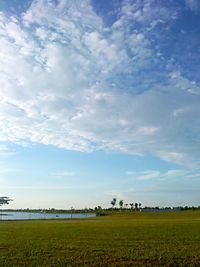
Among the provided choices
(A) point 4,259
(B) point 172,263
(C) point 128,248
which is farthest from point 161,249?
(A) point 4,259

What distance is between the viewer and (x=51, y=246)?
29.6 m

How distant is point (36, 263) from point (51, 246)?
8164 millimetres

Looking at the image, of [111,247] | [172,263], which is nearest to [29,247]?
[111,247]

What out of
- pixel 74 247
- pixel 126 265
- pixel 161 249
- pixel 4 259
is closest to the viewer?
pixel 126 265

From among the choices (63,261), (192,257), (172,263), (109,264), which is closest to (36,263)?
(63,261)

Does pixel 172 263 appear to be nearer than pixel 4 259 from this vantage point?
Yes

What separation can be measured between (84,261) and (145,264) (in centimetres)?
321

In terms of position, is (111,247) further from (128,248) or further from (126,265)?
(126,265)

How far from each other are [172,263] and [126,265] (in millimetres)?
2366

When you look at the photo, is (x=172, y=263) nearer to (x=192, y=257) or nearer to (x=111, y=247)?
(x=192, y=257)

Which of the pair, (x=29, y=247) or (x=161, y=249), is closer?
(x=161, y=249)

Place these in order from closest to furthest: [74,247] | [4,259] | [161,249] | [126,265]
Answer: [126,265], [4,259], [161,249], [74,247]

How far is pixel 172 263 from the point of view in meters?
21.2

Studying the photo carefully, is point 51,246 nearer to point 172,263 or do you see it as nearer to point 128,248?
point 128,248
